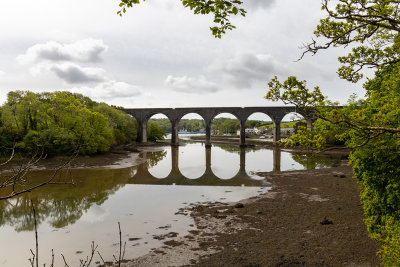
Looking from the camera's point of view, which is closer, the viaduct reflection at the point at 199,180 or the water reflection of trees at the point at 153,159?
the viaduct reflection at the point at 199,180

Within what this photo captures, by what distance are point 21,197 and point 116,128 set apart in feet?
131

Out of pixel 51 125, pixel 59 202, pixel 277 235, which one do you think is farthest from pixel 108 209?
pixel 51 125

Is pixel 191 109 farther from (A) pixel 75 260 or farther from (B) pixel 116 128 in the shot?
(A) pixel 75 260

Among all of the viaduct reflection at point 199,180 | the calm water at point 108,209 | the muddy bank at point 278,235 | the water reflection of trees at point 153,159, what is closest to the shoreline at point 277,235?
the muddy bank at point 278,235

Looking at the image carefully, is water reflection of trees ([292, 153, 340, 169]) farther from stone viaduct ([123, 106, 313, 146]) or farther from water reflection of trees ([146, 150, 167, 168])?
stone viaduct ([123, 106, 313, 146])

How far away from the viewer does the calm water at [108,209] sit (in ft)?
45.0

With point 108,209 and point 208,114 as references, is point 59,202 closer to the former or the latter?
point 108,209

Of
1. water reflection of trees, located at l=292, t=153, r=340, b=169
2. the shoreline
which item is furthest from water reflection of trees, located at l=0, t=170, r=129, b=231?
water reflection of trees, located at l=292, t=153, r=340, b=169

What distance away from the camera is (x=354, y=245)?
12.0 m

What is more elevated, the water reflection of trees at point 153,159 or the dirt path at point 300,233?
the water reflection of trees at point 153,159

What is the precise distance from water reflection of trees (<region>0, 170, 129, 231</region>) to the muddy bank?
339 inches

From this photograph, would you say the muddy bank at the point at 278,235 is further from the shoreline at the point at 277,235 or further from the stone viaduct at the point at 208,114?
the stone viaduct at the point at 208,114

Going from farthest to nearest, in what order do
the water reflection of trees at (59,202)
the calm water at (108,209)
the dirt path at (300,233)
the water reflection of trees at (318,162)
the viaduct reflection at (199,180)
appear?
1. the water reflection of trees at (318,162)
2. the viaduct reflection at (199,180)
3. the water reflection of trees at (59,202)
4. the calm water at (108,209)
5. the dirt path at (300,233)

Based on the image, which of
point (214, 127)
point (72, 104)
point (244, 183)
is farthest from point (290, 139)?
point (214, 127)
